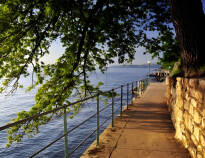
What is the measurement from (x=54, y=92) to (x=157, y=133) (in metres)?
3.59

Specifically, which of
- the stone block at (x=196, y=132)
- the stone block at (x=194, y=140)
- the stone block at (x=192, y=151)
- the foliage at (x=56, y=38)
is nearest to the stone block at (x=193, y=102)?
the stone block at (x=196, y=132)

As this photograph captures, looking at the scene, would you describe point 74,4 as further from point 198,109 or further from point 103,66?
point 198,109

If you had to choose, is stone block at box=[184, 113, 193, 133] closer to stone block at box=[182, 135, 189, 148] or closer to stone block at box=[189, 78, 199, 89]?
stone block at box=[182, 135, 189, 148]

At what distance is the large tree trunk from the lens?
4043 mm

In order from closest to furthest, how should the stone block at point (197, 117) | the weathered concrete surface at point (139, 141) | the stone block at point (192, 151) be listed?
the stone block at point (197, 117), the stone block at point (192, 151), the weathered concrete surface at point (139, 141)

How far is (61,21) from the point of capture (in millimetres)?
6465

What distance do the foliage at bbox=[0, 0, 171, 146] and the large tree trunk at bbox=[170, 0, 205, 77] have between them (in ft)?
7.39

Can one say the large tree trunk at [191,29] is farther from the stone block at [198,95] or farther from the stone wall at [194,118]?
Result: the stone block at [198,95]

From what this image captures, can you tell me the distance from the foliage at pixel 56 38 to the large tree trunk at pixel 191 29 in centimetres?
225

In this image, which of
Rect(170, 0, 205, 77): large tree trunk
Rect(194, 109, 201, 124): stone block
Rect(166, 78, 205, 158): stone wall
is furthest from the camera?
Rect(170, 0, 205, 77): large tree trunk

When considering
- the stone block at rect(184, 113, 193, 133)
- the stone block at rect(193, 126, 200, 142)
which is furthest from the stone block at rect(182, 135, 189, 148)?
the stone block at rect(193, 126, 200, 142)

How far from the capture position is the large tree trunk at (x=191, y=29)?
4043 mm

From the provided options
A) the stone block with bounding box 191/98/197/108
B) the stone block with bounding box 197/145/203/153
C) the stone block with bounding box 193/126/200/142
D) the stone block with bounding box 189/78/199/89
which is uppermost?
the stone block with bounding box 189/78/199/89

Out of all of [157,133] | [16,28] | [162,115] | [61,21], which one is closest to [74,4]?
[61,21]
